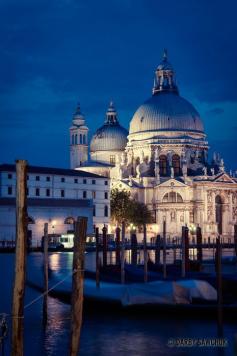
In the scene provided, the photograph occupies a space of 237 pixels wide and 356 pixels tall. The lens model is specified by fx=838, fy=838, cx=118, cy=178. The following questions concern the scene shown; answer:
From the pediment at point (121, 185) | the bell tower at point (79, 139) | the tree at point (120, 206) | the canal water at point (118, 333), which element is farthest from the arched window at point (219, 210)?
the canal water at point (118, 333)

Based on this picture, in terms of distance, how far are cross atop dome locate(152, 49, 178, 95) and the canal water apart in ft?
253

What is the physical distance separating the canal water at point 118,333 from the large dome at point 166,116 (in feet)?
233

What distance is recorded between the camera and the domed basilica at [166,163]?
92625 millimetres

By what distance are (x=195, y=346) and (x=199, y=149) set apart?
3125 inches

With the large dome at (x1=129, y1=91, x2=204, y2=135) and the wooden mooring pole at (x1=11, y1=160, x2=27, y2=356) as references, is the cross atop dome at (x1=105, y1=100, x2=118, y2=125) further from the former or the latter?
the wooden mooring pole at (x1=11, y1=160, x2=27, y2=356)

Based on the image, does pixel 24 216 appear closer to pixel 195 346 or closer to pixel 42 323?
pixel 195 346

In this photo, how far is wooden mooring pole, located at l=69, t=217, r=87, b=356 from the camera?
16625 mm

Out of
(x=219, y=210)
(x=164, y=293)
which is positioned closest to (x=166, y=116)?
(x=219, y=210)

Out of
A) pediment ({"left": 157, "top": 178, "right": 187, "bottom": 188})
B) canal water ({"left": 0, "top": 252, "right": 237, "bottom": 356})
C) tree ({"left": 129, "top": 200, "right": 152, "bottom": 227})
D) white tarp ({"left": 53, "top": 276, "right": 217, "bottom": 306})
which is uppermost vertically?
pediment ({"left": 157, "top": 178, "right": 187, "bottom": 188})

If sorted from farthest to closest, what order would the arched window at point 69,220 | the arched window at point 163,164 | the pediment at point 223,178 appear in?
the arched window at point 163,164 → the pediment at point 223,178 → the arched window at point 69,220

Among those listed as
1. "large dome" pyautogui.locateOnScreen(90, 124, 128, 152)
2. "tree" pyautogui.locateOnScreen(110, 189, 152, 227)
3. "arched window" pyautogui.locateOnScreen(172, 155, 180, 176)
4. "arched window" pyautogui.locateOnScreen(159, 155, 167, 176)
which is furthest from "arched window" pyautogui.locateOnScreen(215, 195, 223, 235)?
"large dome" pyautogui.locateOnScreen(90, 124, 128, 152)

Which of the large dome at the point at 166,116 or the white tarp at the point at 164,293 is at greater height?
the large dome at the point at 166,116

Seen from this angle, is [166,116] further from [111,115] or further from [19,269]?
[19,269]

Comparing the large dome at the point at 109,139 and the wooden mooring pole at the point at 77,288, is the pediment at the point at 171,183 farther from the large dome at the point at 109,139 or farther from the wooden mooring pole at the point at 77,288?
the wooden mooring pole at the point at 77,288
